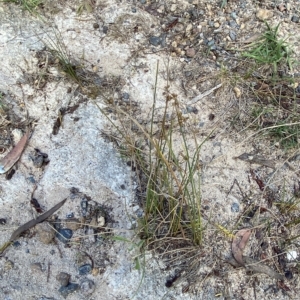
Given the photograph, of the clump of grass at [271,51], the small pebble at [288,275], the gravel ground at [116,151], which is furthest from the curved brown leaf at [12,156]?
the small pebble at [288,275]

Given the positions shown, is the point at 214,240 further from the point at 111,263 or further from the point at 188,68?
the point at 188,68

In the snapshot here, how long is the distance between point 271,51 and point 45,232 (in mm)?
1709

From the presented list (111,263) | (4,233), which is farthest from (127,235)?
(4,233)

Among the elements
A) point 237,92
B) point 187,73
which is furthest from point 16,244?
point 237,92

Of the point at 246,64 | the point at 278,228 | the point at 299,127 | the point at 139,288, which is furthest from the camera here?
the point at 246,64

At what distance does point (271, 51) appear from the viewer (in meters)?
2.96

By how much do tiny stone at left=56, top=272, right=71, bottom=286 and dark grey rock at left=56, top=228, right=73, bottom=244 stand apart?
0.52 ft

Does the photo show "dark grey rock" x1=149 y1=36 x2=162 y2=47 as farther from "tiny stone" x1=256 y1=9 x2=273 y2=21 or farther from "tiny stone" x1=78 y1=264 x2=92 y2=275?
"tiny stone" x1=78 y1=264 x2=92 y2=275

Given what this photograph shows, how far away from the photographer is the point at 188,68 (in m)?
2.93

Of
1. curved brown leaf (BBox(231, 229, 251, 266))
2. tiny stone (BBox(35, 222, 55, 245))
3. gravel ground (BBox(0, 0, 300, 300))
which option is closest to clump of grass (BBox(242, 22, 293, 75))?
gravel ground (BBox(0, 0, 300, 300))

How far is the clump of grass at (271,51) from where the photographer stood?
2.92 metres

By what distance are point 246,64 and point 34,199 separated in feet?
4.87

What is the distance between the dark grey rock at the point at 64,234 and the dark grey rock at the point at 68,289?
0.22 meters

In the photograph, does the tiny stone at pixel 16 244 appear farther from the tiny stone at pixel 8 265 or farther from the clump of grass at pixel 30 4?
the clump of grass at pixel 30 4
